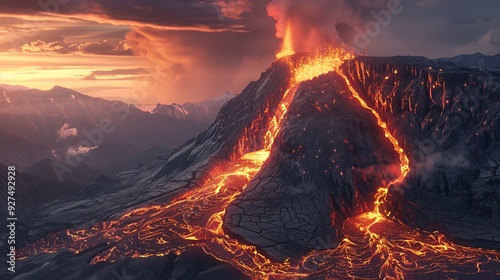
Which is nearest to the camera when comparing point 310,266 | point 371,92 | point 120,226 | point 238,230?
point 310,266

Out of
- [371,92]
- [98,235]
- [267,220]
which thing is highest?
[371,92]

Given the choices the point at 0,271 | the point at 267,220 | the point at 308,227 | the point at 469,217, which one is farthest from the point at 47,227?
the point at 469,217

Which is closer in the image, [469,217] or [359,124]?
[469,217]

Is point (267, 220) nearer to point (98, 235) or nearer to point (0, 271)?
point (98, 235)

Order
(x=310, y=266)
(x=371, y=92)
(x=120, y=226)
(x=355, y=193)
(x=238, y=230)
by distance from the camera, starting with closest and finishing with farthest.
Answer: (x=310, y=266)
(x=238, y=230)
(x=355, y=193)
(x=120, y=226)
(x=371, y=92)

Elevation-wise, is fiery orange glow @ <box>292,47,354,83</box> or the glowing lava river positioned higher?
fiery orange glow @ <box>292,47,354,83</box>

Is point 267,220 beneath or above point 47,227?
above

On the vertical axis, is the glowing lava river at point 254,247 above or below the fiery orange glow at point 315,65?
below
